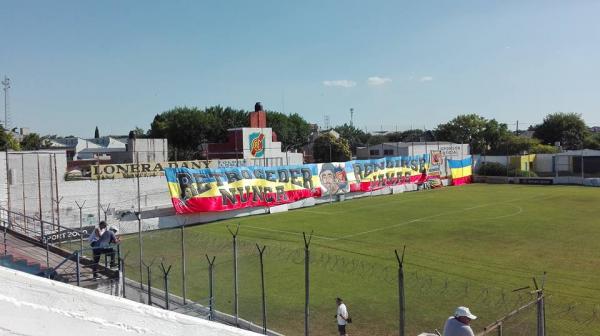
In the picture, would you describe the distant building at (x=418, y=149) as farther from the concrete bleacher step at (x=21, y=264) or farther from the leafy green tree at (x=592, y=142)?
the concrete bleacher step at (x=21, y=264)

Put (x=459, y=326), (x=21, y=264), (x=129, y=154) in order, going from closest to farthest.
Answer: (x=459, y=326), (x=21, y=264), (x=129, y=154)

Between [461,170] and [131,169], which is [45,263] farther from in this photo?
[461,170]

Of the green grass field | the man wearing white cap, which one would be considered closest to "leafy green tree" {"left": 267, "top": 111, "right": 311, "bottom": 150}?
the green grass field

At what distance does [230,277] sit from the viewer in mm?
19047

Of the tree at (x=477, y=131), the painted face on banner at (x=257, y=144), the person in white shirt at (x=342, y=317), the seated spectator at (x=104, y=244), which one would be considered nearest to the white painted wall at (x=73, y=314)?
the person in white shirt at (x=342, y=317)

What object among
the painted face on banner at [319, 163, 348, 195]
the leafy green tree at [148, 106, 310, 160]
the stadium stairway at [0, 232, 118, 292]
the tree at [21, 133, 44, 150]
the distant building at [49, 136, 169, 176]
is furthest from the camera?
the leafy green tree at [148, 106, 310, 160]

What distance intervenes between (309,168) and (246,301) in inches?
1157

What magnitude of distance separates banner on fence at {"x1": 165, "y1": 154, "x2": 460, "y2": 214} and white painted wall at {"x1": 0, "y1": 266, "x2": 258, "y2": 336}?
112 ft

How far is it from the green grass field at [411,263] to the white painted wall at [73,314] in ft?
41.5

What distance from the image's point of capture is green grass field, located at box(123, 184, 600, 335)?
15242 millimetres

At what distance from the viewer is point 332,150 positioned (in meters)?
74.7

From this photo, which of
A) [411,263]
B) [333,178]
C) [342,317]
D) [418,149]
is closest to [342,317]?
[342,317]

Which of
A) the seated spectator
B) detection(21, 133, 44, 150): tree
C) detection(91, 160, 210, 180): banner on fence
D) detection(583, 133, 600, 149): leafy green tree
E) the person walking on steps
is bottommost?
the person walking on steps

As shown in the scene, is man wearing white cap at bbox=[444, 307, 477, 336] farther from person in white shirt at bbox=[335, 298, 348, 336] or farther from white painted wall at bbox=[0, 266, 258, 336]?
white painted wall at bbox=[0, 266, 258, 336]
